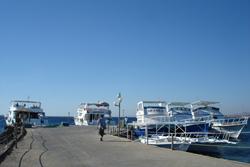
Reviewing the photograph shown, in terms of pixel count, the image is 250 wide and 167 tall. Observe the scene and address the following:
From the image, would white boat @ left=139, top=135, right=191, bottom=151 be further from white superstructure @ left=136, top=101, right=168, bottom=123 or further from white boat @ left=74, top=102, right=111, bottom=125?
white boat @ left=74, top=102, right=111, bottom=125

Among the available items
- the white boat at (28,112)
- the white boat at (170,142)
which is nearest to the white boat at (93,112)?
the white boat at (28,112)

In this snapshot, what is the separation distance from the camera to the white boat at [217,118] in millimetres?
37572

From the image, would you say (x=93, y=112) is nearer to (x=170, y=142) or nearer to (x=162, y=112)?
(x=162, y=112)

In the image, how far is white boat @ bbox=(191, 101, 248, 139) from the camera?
37.6 metres

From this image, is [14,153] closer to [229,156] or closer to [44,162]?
[44,162]

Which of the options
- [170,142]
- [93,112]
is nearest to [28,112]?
[93,112]

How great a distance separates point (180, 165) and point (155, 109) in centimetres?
2930

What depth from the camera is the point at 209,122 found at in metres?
34.4

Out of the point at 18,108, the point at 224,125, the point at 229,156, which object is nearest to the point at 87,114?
the point at 18,108

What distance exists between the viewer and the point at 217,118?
43688 millimetres

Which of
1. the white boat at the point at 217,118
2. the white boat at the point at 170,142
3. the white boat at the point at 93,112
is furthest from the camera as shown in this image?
the white boat at the point at 93,112

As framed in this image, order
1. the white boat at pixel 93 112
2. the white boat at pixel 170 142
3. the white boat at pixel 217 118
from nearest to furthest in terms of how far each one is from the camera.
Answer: the white boat at pixel 170 142 < the white boat at pixel 217 118 < the white boat at pixel 93 112

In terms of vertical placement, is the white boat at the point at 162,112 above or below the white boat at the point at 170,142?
above

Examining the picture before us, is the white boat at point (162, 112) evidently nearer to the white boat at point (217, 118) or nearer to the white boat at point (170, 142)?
the white boat at point (217, 118)
